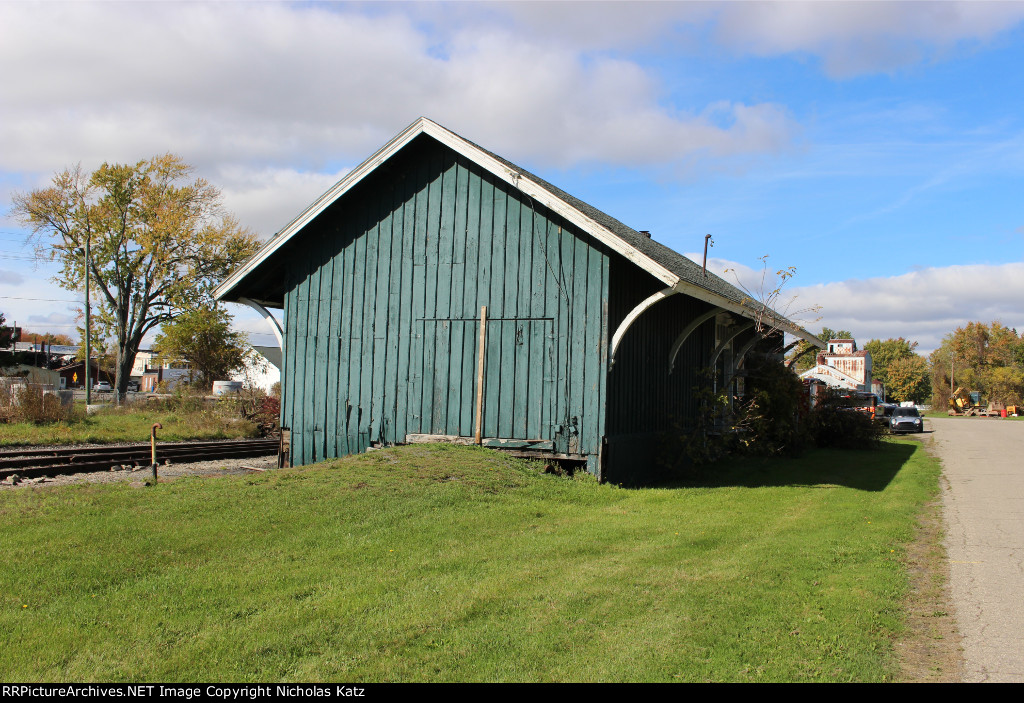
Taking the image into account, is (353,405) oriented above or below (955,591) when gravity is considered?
above

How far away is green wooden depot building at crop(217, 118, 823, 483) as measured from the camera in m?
12.5

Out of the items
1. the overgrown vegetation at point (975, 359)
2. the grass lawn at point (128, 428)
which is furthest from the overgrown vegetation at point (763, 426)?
the overgrown vegetation at point (975, 359)

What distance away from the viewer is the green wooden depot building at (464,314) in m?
12.5

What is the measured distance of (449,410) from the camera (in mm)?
13453

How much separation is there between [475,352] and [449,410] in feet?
3.65

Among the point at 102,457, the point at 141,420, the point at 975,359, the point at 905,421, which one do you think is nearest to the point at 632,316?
the point at 102,457

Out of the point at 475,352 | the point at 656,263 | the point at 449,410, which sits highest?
the point at 656,263

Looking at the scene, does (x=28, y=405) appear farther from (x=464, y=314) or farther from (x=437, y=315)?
(x=464, y=314)

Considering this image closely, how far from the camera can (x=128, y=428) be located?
2455 cm

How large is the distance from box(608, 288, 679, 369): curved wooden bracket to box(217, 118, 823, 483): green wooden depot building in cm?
3

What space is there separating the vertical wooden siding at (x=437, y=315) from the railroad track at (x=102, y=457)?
370 cm

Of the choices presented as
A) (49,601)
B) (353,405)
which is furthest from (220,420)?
(49,601)

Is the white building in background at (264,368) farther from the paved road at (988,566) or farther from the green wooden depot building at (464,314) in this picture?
the paved road at (988,566)
